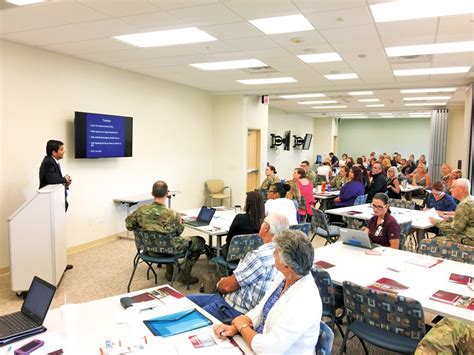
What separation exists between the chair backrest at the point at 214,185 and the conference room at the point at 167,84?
0.49ft

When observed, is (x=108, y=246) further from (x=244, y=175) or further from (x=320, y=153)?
(x=320, y=153)

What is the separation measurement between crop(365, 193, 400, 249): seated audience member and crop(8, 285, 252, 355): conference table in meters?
2.56

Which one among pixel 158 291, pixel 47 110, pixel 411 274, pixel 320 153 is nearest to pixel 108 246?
pixel 47 110

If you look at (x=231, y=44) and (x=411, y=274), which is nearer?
(x=411, y=274)

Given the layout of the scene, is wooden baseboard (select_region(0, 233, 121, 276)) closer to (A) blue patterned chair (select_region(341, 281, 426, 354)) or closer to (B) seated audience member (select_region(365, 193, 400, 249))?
(B) seated audience member (select_region(365, 193, 400, 249))

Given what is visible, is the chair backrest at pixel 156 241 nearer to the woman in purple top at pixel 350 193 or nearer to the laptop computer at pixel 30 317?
the laptop computer at pixel 30 317

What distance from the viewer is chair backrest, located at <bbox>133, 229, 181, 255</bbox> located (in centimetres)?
402

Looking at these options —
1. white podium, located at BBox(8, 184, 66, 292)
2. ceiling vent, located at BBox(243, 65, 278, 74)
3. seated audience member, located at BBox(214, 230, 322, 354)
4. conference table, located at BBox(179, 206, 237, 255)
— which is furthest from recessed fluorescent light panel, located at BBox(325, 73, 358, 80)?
seated audience member, located at BBox(214, 230, 322, 354)

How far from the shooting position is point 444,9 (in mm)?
3750

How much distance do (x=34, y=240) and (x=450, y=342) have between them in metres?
4.01

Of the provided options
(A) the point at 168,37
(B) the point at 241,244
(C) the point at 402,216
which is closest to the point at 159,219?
(B) the point at 241,244

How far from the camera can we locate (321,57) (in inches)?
230

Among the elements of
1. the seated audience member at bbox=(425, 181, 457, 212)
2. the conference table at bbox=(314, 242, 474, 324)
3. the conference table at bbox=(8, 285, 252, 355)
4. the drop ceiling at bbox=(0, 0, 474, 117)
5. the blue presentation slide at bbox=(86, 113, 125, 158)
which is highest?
the drop ceiling at bbox=(0, 0, 474, 117)

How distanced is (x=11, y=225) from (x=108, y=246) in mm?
2531
